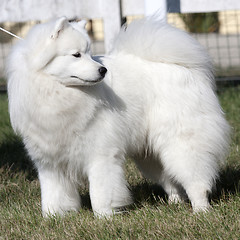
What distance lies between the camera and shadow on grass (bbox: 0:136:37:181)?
4.74m

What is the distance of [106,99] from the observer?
3314 millimetres

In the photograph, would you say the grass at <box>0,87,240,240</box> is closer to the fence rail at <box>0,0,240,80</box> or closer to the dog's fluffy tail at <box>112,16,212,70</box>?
the dog's fluffy tail at <box>112,16,212,70</box>

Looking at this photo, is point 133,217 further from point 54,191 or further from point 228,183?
point 228,183

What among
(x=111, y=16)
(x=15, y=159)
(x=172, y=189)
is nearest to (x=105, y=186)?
(x=172, y=189)

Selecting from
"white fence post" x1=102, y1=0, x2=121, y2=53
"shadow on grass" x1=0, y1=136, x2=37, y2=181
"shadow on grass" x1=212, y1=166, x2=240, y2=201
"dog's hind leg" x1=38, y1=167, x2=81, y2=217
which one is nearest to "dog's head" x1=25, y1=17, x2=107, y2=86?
"dog's hind leg" x1=38, y1=167, x2=81, y2=217

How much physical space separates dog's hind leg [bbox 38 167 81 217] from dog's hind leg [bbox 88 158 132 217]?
246 mm

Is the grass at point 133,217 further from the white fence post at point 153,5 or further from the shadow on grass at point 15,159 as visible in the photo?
the white fence post at point 153,5

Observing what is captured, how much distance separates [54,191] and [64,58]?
3.23 feet

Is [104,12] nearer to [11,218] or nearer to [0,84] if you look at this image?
[11,218]

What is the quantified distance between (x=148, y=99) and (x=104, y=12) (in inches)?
86.2

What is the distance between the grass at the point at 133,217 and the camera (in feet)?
9.89

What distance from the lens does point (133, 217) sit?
331 cm

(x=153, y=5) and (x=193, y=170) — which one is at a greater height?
(x=153, y=5)

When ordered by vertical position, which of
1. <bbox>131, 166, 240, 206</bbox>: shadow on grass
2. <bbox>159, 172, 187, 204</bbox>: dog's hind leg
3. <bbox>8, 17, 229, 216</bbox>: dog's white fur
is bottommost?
<bbox>131, 166, 240, 206</bbox>: shadow on grass
